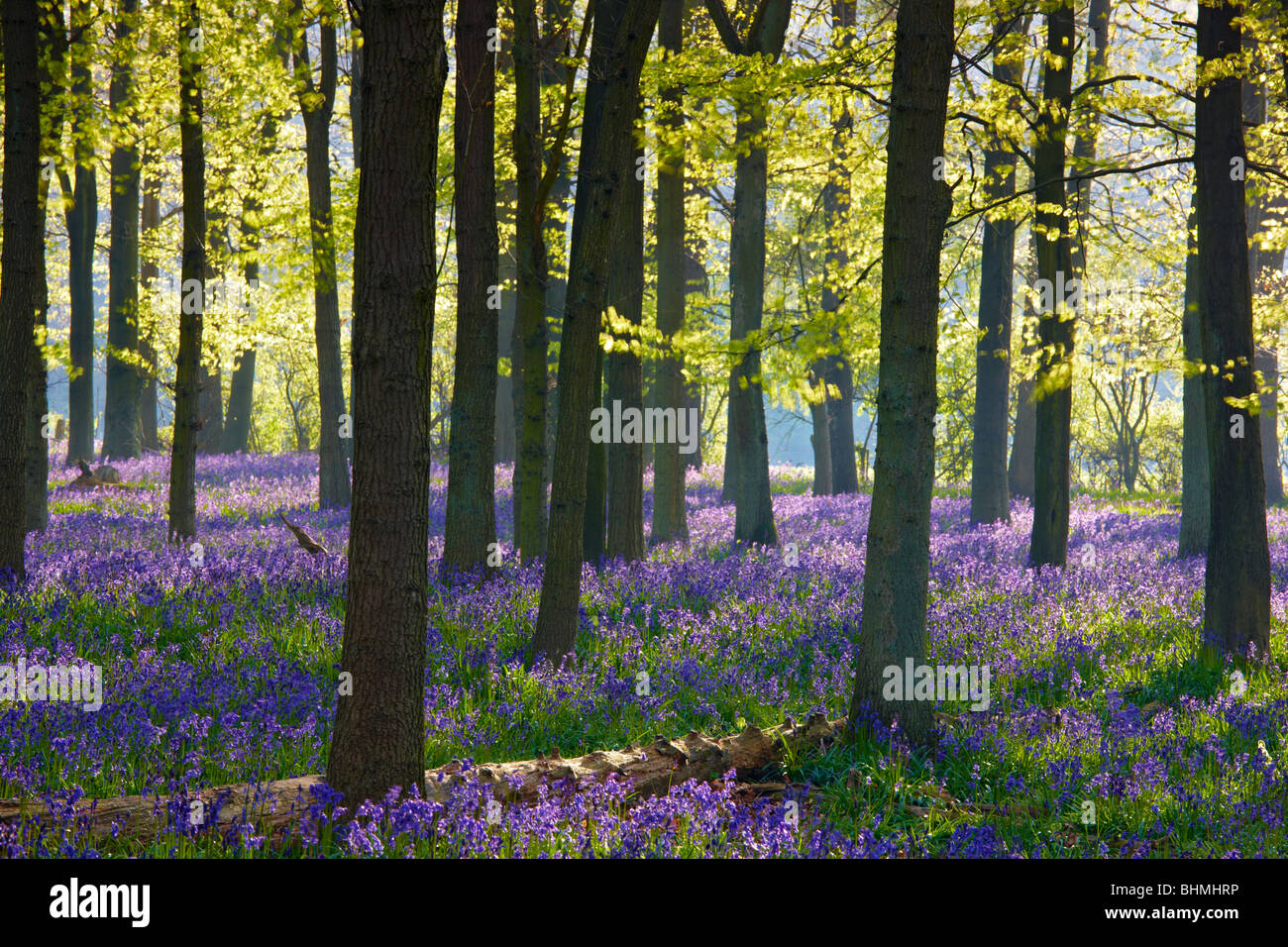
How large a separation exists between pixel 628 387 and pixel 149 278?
20703mm

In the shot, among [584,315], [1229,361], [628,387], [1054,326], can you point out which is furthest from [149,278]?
[1229,361]

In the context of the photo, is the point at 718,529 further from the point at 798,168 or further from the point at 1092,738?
the point at 1092,738

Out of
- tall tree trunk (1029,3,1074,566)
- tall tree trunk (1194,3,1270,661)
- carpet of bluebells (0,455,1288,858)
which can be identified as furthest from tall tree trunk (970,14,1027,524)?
tall tree trunk (1194,3,1270,661)

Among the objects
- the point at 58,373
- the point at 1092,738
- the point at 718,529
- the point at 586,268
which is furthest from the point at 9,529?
the point at 58,373

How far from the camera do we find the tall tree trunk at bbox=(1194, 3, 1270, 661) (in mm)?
7570

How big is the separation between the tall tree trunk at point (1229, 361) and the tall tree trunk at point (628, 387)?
5.33 m

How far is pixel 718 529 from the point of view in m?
14.6

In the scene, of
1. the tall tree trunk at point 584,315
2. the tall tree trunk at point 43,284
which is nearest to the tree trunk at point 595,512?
the tall tree trunk at point 584,315

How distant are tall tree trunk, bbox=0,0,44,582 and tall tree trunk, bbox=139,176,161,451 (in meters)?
11.4

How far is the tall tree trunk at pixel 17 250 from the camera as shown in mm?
7555

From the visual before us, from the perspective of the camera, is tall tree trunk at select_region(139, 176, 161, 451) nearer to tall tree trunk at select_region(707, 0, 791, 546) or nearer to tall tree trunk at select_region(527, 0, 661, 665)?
tall tree trunk at select_region(707, 0, 791, 546)

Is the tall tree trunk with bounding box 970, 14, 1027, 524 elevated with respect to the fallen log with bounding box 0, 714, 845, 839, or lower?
elevated

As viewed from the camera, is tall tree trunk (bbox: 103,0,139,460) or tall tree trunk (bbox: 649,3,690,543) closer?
tall tree trunk (bbox: 649,3,690,543)

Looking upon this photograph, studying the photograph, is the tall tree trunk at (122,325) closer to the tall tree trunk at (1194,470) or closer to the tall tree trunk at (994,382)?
the tall tree trunk at (994,382)
